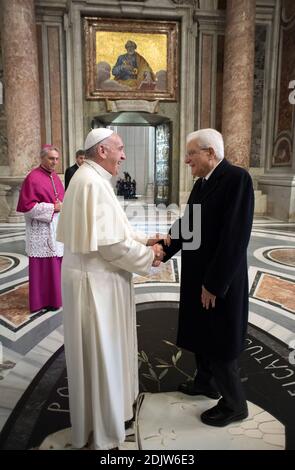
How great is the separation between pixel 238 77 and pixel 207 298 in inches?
405

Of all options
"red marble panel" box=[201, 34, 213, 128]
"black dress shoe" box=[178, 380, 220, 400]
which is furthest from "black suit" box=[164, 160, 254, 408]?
"red marble panel" box=[201, 34, 213, 128]

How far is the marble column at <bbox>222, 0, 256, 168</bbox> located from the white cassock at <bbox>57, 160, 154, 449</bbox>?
9680 millimetres

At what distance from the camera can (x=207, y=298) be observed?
215 centimetres

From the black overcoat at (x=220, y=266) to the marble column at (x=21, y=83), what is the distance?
348 inches

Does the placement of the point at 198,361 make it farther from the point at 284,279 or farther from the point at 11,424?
the point at 284,279

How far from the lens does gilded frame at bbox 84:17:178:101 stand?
11609 millimetres

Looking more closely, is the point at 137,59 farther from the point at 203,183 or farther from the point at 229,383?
the point at 229,383

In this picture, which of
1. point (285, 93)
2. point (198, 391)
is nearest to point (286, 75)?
point (285, 93)

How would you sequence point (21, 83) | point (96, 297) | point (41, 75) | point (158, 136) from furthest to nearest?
point (158, 136) < point (41, 75) < point (21, 83) < point (96, 297)

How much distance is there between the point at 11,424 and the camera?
90.8 inches

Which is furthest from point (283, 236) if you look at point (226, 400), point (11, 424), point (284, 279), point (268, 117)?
point (11, 424)

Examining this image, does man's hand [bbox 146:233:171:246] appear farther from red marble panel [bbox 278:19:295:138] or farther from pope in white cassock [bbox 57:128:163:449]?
red marble panel [bbox 278:19:295:138]

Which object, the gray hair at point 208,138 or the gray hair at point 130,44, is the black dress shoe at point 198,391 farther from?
the gray hair at point 130,44
